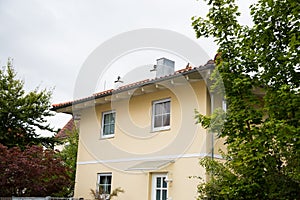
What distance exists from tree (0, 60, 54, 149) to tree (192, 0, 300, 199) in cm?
1375

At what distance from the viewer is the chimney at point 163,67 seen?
15031 mm

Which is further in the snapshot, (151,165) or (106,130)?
(106,130)

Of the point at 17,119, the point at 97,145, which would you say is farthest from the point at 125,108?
the point at 17,119

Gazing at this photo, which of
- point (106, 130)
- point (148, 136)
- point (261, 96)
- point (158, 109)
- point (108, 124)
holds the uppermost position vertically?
point (158, 109)

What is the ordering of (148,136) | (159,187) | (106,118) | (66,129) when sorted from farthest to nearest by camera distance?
(66,129) → (106,118) → (148,136) → (159,187)

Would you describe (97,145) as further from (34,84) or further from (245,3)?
(245,3)

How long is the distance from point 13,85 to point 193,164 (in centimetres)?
1090

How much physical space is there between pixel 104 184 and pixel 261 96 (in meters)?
10.2

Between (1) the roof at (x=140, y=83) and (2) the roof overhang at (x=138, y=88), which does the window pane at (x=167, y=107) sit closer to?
(2) the roof overhang at (x=138, y=88)

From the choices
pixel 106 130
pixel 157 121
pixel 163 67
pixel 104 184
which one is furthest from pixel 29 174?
pixel 163 67

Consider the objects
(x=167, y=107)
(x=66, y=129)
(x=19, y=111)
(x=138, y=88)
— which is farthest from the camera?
(x=66, y=129)

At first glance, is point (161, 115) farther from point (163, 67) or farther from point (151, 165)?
point (163, 67)

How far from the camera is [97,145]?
1546cm

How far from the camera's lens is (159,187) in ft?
40.8
